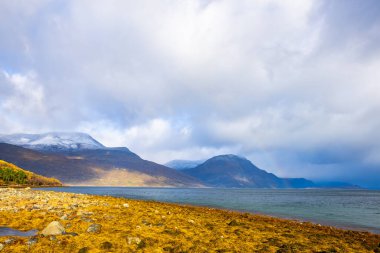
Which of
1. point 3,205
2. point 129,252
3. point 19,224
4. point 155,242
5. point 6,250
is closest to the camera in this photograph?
point 6,250

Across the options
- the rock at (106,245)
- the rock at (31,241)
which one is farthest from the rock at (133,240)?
the rock at (31,241)

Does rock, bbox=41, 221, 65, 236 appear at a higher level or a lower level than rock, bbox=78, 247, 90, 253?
higher

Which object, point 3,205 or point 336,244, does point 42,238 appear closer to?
point 3,205

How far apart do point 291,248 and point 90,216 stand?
44.0 ft

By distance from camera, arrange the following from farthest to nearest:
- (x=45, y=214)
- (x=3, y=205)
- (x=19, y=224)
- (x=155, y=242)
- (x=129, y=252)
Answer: (x=3, y=205)
(x=45, y=214)
(x=19, y=224)
(x=155, y=242)
(x=129, y=252)

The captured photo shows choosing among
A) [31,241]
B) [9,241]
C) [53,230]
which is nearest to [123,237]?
[53,230]

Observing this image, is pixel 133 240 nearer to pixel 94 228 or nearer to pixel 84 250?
pixel 84 250

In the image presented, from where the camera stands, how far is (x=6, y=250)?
481 inches

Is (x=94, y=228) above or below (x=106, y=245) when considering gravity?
above

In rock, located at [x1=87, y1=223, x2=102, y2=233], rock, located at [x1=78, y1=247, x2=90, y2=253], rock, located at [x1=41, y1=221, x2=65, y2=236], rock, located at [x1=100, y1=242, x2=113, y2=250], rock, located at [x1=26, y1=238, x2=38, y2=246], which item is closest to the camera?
rock, located at [x1=78, y1=247, x2=90, y2=253]

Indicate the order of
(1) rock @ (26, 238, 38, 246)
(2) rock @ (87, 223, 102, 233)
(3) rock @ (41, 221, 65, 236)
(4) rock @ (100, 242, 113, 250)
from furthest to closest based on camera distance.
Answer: (2) rock @ (87, 223, 102, 233) → (3) rock @ (41, 221, 65, 236) → (4) rock @ (100, 242, 113, 250) → (1) rock @ (26, 238, 38, 246)

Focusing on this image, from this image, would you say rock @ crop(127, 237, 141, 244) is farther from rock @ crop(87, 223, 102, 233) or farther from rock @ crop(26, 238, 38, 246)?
rock @ crop(26, 238, 38, 246)

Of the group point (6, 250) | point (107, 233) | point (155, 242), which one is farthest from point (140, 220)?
point (6, 250)

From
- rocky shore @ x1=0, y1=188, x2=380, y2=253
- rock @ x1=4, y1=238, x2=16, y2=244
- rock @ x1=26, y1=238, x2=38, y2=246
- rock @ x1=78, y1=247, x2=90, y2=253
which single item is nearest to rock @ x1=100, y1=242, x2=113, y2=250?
rocky shore @ x1=0, y1=188, x2=380, y2=253
